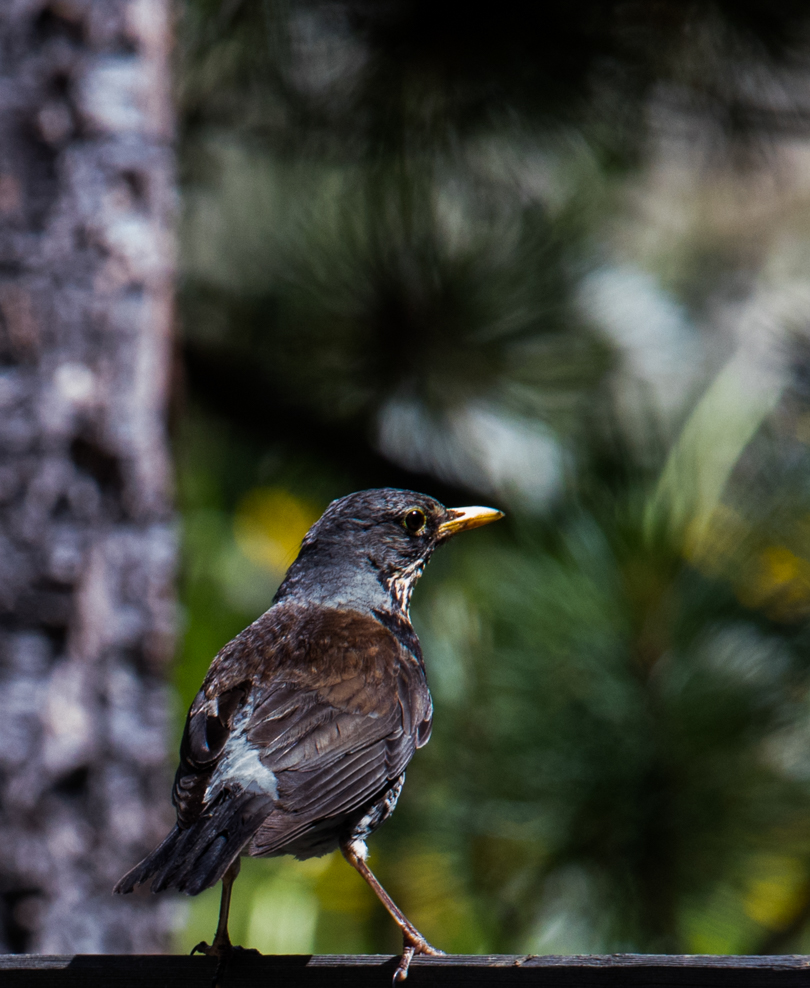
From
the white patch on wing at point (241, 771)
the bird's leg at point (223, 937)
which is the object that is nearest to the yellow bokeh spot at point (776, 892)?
the bird's leg at point (223, 937)

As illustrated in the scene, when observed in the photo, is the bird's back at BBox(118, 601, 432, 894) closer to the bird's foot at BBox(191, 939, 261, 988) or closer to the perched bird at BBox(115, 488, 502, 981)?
the perched bird at BBox(115, 488, 502, 981)

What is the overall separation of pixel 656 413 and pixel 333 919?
233 centimetres

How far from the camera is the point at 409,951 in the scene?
159 centimetres

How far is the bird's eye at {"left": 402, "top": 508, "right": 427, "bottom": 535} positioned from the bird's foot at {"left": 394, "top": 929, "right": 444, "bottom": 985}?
2.65 feet

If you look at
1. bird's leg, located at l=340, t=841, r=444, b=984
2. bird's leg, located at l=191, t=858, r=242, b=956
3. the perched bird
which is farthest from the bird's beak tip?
bird's leg, located at l=191, t=858, r=242, b=956

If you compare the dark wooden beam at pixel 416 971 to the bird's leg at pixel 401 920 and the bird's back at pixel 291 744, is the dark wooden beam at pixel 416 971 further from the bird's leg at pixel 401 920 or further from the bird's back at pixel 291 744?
the bird's back at pixel 291 744

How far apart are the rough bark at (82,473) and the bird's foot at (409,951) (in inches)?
48.0

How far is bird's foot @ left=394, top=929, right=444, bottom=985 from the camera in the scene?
1.54 metres

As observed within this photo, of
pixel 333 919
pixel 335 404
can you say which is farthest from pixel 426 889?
pixel 335 404

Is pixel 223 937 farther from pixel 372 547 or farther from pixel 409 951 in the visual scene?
pixel 372 547

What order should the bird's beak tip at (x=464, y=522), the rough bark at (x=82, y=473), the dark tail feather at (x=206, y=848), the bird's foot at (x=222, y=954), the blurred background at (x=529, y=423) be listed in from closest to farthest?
1. the dark tail feather at (x=206, y=848)
2. the bird's foot at (x=222, y=954)
3. the bird's beak tip at (x=464, y=522)
4. the rough bark at (x=82, y=473)
5. the blurred background at (x=529, y=423)

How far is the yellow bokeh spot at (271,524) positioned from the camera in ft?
13.3

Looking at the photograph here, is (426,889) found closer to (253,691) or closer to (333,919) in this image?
(333,919)

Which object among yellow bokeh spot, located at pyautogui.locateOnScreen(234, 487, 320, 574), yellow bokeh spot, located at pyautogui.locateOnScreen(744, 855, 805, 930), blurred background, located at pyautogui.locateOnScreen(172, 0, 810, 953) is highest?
blurred background, located at pyautogui.locateOnScreen(172, 0, 810, 953)
